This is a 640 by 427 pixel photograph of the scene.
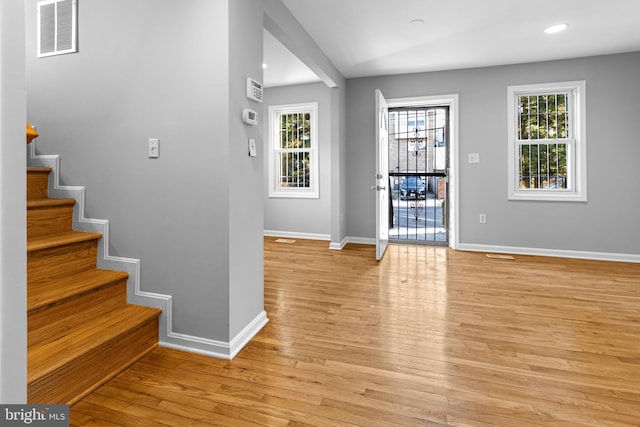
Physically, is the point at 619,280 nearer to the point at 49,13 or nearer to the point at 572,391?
the point at 572,391

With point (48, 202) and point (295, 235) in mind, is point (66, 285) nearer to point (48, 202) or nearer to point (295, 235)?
point (48, 202)

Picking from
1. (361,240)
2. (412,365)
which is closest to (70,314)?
(412,365)

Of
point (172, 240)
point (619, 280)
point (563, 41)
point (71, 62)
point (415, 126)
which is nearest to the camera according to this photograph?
point (172, 240)

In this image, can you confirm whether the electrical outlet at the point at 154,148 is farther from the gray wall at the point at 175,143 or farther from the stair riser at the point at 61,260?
the stair riser at the point at 61,260

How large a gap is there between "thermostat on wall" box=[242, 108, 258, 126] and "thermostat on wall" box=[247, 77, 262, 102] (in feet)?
0.29

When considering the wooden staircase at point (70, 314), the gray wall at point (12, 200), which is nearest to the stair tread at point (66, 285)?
the wooden staircase at point (70, 314)

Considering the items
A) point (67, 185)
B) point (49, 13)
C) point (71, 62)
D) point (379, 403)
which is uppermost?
point (49, 13)

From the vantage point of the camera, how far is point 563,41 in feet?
12.0

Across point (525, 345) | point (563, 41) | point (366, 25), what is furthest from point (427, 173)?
point (525, 345)

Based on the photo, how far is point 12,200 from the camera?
32.3 inches

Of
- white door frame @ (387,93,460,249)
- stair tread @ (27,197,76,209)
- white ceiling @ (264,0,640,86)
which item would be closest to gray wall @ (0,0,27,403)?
stair tread @ (27,197,76,209)

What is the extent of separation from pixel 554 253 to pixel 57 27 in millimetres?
5461

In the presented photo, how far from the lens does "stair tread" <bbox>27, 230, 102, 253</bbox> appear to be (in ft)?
5.86

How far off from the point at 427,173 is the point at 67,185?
450cm
